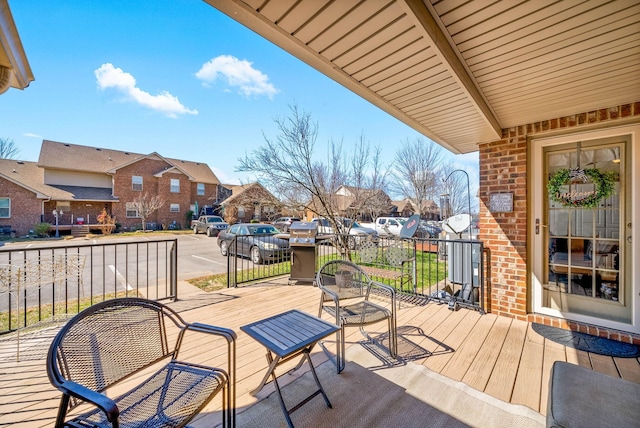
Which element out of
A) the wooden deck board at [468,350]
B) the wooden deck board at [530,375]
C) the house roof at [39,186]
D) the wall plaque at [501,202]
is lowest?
the wooden deck board at [530,375]

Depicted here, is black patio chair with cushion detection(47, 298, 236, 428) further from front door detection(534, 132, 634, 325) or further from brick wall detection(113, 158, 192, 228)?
brick wall detection(113, 158, 192, 228)

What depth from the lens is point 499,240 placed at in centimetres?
345

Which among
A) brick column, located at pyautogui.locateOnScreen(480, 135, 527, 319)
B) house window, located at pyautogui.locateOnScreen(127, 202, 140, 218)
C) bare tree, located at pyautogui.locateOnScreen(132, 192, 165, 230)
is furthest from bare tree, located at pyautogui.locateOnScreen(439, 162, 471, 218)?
house window, located at pyautogui.locateOnScreen(127, 202, 140, 218)

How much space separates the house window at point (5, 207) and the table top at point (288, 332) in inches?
936

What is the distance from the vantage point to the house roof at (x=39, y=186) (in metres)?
16.6

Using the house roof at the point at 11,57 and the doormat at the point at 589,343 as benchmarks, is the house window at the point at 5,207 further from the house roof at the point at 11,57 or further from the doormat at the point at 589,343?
the doormat at the point at 589,343

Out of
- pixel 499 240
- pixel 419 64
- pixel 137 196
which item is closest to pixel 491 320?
pixel 499 240

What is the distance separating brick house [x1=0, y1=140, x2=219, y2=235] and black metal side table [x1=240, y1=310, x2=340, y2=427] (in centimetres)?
2129

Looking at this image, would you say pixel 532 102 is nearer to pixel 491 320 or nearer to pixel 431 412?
pixel 491 320

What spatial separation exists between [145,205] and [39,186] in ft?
19.9

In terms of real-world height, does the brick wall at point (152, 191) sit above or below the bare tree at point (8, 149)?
below

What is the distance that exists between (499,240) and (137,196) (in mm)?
23716

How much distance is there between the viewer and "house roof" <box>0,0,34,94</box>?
1.77 metres

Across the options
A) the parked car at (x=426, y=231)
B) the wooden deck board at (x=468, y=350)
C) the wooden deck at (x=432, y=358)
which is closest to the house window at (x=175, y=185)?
the parked car at (x=426, y=231)
